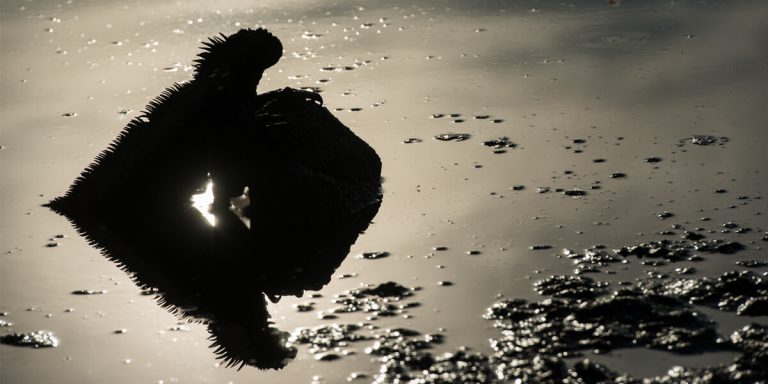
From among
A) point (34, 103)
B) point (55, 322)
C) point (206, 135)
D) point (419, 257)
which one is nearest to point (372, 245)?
point (419, 257)

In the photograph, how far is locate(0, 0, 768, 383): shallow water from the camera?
6.23m

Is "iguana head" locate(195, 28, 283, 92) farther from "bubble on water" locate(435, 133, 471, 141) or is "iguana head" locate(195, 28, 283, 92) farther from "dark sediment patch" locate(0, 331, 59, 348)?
"dark sediment patch" locate(0, 331, 59, 348)

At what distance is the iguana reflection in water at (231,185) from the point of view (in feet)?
Result: 23.4

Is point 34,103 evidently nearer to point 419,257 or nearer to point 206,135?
point 206,135

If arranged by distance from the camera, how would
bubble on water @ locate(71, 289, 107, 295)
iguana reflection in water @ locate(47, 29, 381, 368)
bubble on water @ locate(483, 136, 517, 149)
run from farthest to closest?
bubble on water @ locate(483, 136, 517, 149)
iguana reflection in water @ locate(47, 29, 381, 368)
bubble on water @ locate(71, 289, 107, 295)

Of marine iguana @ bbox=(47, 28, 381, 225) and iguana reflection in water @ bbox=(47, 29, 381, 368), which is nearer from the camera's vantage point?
iguana reflection in water @ bbox=(47, 29, 381, 368)

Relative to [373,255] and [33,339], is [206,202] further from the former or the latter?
[33,339]

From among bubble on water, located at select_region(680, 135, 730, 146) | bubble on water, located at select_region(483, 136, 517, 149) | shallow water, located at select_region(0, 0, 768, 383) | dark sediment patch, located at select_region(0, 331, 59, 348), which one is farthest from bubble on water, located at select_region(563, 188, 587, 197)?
dark sediment patch, located at select_region(0, 331, 59, 348)

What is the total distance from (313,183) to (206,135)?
2.21 ft

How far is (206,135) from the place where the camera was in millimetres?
7703

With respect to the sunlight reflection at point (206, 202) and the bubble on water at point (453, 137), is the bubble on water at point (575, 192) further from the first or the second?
the sunlight reflection at point (206, 202)

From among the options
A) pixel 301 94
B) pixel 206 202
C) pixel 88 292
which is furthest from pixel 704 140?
pixel 88 292

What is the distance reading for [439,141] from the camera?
8742mm

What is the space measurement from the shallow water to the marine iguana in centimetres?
30
